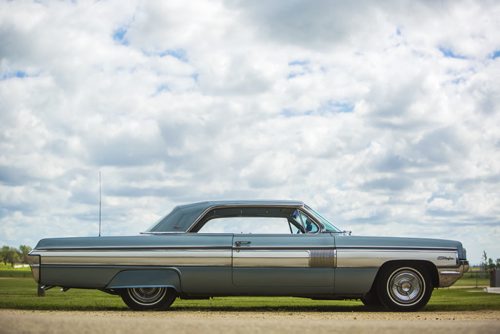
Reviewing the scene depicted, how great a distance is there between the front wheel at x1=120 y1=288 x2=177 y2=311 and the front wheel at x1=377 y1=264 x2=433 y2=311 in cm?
301

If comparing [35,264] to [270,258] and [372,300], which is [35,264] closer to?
[270,258]

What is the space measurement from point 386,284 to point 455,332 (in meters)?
3.19

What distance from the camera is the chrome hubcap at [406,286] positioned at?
10.7 metres

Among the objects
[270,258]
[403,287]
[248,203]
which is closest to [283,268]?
[270,258]

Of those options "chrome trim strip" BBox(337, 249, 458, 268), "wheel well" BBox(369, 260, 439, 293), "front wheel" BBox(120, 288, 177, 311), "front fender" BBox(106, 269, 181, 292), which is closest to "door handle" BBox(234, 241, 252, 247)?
"front fender" BBox(106, 269, 181, 292)

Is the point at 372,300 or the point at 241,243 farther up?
the point at 241,243

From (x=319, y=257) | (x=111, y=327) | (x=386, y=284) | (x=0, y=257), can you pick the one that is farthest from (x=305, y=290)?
(x=0, y=257)

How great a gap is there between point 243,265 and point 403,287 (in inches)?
92.2

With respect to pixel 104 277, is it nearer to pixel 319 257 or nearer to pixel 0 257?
pixel 319 257

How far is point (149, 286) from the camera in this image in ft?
34.1

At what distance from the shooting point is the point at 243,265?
10422 mm

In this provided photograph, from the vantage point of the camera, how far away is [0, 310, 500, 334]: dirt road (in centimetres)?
745

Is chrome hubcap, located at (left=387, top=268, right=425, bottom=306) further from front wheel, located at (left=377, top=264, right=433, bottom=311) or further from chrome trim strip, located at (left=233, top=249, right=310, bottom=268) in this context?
chrome trim strip, located at (left=233, top=249, right=310, bottom=268)

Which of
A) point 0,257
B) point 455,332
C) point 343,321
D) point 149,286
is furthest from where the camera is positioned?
point 0,257
